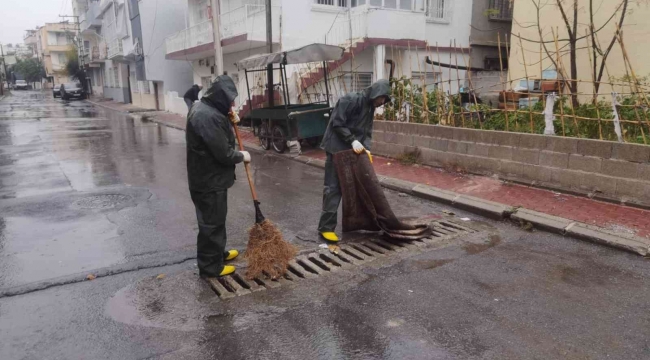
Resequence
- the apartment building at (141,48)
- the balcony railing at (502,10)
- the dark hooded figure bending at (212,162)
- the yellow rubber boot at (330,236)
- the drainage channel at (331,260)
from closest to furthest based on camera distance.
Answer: the dark hooded figure bending at (212,162) → the drainage channel at (331,260) → the yellow rubber boot at (330,236) → the balcony railing at (502,10) → the apartment building at (141,48)

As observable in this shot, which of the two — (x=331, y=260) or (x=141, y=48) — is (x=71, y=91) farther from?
(x=331, y=260)

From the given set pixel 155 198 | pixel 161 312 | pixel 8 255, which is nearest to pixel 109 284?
pixel 161 312

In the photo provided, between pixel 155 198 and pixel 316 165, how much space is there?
3650 mm

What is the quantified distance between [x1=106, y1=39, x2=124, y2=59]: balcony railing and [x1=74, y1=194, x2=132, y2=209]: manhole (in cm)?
2678

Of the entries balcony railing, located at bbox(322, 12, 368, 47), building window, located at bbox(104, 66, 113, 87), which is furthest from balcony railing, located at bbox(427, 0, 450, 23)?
building window, located at bbox(104, 66, 113, 87)

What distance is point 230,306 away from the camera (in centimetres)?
368

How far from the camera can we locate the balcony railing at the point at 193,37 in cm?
1756

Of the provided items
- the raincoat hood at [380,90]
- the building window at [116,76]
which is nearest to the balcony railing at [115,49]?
the building window at [116,76]

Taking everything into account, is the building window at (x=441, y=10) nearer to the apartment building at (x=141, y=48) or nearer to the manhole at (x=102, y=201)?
the manhole at (x=102, y=201)

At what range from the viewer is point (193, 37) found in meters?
18.6

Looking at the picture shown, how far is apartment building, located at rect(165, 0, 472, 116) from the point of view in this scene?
13.6 meters

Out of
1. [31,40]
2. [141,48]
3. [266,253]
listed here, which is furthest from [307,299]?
[31,40]

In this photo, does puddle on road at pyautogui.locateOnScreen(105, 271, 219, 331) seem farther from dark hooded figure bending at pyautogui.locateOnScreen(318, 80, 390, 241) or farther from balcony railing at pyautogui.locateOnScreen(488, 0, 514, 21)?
balcony railing at pyautogui.locateOnScreen(488, 0, 514, 21)

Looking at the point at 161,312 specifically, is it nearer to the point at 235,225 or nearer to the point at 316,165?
the point at 235,225
